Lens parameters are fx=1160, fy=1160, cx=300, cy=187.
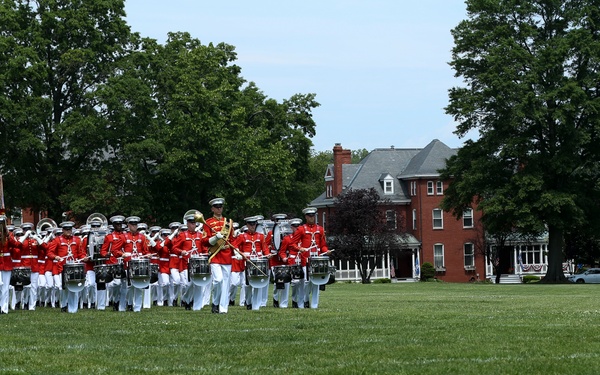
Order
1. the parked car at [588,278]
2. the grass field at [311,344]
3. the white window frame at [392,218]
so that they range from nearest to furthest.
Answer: the grass field at [311,344]
the parked car at [588,278]
the white window frame at [392,218]

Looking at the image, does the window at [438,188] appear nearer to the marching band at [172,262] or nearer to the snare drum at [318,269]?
the marching band at [172,262]

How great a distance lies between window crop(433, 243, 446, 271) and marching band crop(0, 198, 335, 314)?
66622mm

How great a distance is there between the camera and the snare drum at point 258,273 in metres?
24.1

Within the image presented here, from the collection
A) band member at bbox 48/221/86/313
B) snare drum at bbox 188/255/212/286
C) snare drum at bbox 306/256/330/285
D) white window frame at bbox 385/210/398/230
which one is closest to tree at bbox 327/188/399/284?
white window frame at bbox 385/210/398/230

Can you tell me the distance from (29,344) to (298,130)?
55.1 meters

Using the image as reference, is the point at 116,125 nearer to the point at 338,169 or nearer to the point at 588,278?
the point at 588,278

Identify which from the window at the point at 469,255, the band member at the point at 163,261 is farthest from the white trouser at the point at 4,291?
the window at the point at 469,255

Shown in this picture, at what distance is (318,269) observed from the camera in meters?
24.0

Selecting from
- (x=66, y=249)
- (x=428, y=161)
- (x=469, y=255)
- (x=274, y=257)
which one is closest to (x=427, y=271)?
(x=469, y=255)

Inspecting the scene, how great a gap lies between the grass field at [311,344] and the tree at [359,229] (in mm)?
62465

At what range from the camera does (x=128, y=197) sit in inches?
2286

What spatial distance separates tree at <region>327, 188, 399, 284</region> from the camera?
83.7 meters

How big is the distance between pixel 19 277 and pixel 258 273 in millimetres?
5988

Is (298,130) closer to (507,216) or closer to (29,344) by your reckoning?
(507,216)
